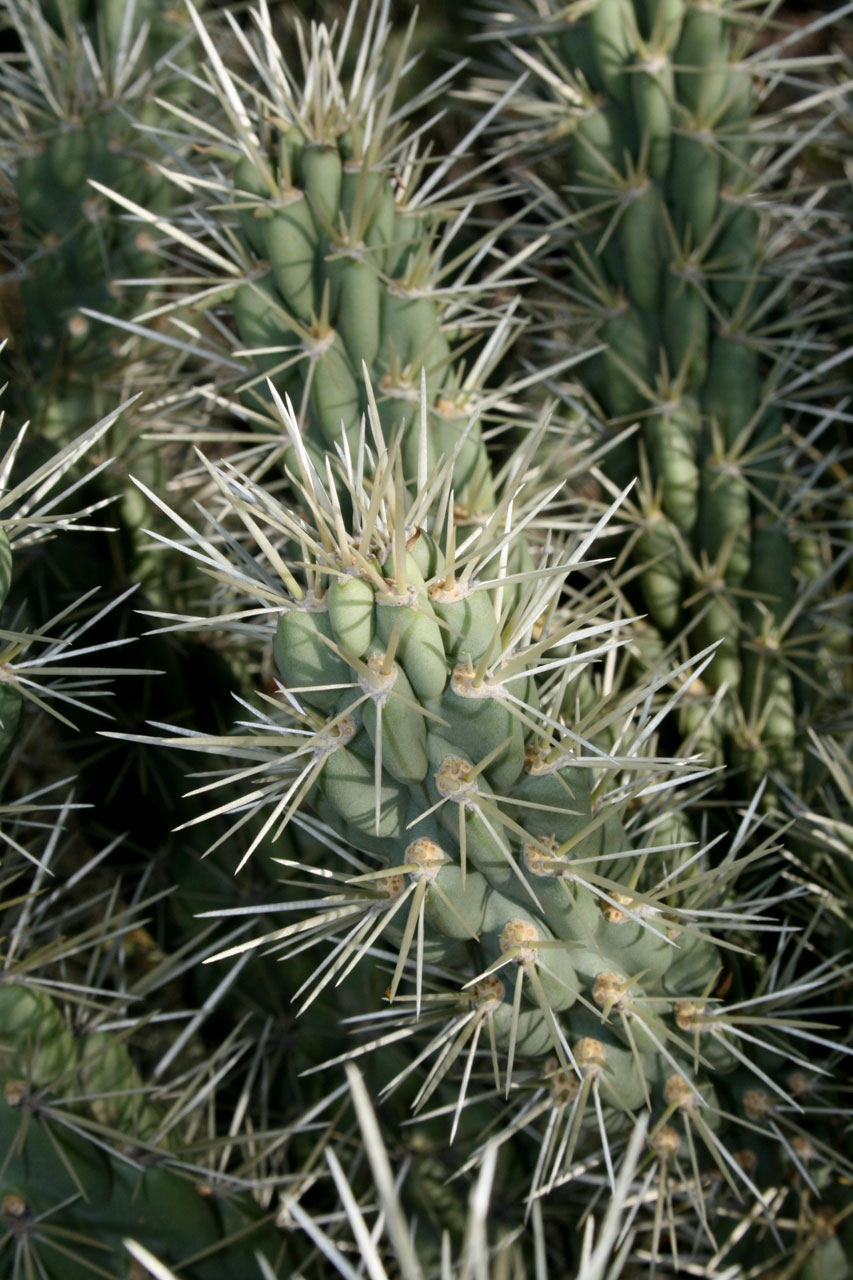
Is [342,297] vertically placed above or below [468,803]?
above

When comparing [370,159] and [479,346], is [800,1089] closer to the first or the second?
[370,159]

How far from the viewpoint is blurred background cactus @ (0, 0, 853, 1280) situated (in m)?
1.12

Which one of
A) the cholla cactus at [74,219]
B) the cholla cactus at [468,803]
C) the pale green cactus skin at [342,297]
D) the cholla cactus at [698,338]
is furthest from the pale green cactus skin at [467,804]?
the cholla cactus at [74,219]

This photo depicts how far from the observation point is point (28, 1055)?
4.30 ft

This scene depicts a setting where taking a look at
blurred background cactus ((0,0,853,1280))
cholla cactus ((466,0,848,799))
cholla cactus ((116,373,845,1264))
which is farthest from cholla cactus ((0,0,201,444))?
cholla cactus ((116,373,845,1264))

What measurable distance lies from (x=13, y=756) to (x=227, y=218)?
854mm

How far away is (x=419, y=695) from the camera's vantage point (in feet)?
3.52

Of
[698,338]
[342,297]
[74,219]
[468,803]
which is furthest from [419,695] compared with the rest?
[74,219]

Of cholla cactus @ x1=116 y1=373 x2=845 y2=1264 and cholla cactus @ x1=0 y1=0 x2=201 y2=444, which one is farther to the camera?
cholla cactus @ x1=0 y1=0 x2=201 y2=444

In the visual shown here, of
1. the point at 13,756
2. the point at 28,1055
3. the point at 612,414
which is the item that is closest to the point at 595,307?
the point at 612,414

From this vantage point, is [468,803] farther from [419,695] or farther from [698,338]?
[698,338]

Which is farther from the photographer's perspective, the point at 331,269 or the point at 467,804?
the point at 331,269

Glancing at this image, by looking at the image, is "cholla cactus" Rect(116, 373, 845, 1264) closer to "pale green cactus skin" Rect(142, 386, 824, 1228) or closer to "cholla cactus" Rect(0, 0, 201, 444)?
"pale green cactus skin" Rect(142, 386, 824, 1228)

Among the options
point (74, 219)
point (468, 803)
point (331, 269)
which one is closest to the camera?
point (468, 803)
